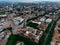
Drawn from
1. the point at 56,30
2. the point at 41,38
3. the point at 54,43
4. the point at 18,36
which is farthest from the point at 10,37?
the point at 56,30

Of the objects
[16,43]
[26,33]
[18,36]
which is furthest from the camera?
[26,33]

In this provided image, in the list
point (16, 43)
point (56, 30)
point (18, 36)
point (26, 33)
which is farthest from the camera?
point (56, 30)

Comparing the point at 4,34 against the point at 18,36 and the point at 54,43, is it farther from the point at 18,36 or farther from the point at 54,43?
the point at 54,43

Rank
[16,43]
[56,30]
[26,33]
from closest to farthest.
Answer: [16,43] → [26,33] → [56,30]

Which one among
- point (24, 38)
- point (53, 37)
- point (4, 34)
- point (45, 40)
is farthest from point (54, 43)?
point (4, 34)

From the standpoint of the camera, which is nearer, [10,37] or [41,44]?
[41,44]

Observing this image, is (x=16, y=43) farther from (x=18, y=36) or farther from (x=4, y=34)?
(x=4, y=34)

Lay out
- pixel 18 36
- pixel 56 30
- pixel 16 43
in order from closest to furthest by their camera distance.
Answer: pixel 16 43, pixel 18 36, pixel 56 30

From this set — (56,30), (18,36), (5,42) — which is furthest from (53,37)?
(5,42)

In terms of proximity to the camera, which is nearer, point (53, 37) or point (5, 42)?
point (5, 42)
